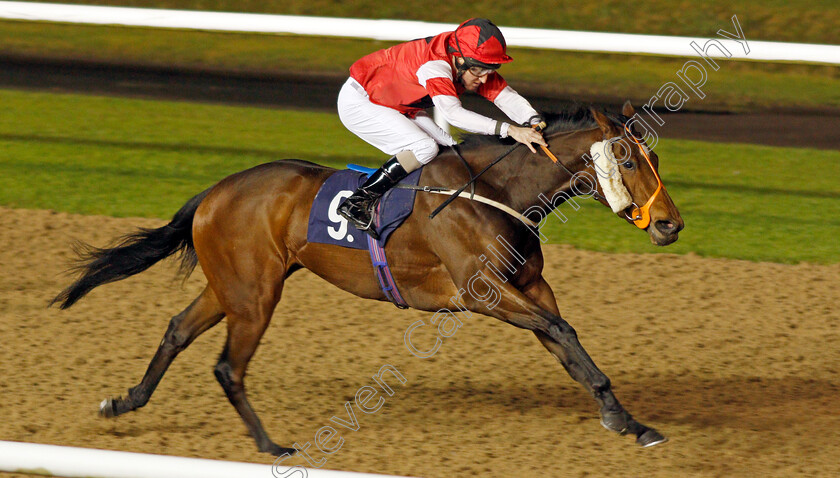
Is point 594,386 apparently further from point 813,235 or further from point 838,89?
point 838,89

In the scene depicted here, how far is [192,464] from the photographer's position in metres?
2.38

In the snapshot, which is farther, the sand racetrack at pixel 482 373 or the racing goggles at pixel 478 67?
the sand racetrack at pixel 482 373

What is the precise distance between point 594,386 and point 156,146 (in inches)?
247

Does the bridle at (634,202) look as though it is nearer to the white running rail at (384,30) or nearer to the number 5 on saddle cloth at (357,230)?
the number 5 on saddle cloth at (357,230)

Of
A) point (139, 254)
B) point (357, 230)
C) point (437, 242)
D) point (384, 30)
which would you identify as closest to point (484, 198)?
point (437, 242)

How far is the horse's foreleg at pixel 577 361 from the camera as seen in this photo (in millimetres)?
4219

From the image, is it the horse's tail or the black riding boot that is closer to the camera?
the black riding boot

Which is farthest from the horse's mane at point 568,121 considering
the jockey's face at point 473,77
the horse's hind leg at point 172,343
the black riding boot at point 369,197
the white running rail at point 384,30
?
the white running rail at point 384,30

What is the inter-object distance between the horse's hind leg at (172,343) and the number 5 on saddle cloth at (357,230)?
62 centimetres

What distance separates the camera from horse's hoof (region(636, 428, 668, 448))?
4289 mm

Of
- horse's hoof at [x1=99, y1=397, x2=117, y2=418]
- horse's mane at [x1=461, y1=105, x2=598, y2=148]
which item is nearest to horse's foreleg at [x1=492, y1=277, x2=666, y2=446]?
horse's mane at [x1=461, y1=105, x2=598, y2=148]

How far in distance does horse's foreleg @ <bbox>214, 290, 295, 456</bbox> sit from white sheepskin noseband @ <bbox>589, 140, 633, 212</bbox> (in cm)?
155

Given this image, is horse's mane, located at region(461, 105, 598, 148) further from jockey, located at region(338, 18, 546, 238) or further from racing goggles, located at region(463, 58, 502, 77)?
racing goggles, located at region(463, 58, 502, 77)

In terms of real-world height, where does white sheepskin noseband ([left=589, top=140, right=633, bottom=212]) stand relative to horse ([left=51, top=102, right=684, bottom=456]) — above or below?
above
